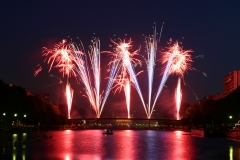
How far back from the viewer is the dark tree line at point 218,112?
108312 mm

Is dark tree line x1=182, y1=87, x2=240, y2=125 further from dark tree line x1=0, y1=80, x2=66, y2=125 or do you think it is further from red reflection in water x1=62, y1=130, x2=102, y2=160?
red reflection in water x1=62, y1=130, x2=102, y2=160

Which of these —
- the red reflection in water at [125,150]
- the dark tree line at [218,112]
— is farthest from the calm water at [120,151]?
the dark tree line at [218,112]

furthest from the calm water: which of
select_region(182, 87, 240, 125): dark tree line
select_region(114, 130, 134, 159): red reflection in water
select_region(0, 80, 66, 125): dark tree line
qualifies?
select_region(182, 87, 240, 125): dark tree line

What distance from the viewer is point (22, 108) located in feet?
365

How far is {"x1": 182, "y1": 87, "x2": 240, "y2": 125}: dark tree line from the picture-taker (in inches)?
4264

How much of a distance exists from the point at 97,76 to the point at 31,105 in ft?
121

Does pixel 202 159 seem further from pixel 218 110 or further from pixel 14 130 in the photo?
pixel 218 110

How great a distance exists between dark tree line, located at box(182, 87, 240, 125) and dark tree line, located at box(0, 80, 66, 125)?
4148 cm

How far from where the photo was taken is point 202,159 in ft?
143

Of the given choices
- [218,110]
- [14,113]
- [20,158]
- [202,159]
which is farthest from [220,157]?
[218,110]

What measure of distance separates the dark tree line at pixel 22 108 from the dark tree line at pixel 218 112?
136 feet

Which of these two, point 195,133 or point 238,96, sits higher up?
point 238,96

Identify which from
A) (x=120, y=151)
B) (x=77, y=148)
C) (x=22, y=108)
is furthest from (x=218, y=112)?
(x=120, y=151)

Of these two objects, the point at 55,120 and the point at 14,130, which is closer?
the point at 14,130
